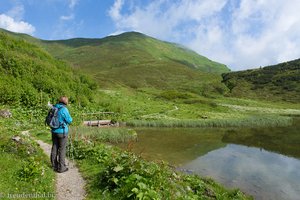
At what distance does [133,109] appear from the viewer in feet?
232

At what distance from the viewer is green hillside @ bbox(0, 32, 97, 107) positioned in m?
44.8

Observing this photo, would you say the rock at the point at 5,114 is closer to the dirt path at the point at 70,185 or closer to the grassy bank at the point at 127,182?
the grassy bank at the point at 127,182

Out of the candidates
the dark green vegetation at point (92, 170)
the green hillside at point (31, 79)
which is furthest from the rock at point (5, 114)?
the green hillside at point (31, 79)

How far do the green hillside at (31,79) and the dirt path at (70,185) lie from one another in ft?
95.8

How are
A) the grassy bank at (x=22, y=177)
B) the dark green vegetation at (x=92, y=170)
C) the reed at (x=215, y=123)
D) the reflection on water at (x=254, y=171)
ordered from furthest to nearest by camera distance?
the reed at (x=215, y=123)
the reflection on water at (x=254, y=171)
the dark green vegetation at (x=92, y=170)
the grassy bank at (x=22, y=177)

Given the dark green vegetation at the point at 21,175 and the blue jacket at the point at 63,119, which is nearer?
the dark green vegetation at the point at 21,175

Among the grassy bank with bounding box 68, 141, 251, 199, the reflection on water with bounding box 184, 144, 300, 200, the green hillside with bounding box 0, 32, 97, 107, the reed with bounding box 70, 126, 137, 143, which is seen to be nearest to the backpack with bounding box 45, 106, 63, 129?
the grassy bank with bounding box 68, 141, 251, 199

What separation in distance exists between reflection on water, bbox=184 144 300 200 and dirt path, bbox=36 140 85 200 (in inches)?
508

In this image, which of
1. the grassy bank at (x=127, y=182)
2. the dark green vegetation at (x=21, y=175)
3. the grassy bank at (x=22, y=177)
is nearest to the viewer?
the grassy bank at (x=22, y=177)

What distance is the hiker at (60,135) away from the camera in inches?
620

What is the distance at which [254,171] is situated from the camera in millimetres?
30234

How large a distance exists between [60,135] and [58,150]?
2.81ft

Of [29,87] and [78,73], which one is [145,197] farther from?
[78,73]

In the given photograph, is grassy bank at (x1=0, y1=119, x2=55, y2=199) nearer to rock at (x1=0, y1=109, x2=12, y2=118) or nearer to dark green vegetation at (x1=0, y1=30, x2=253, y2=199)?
dark green vegetation at (x1=0, y1=30, x2=253, y2=199)
